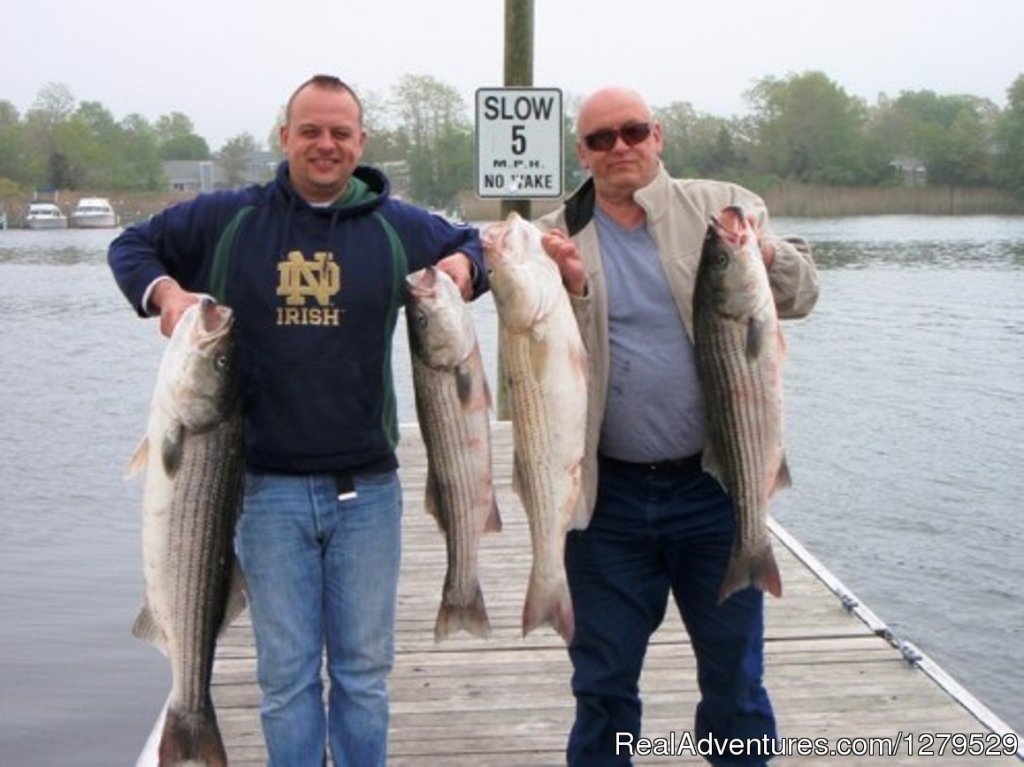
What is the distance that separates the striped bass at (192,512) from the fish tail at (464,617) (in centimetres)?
61

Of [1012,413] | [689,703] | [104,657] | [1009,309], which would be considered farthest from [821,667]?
[1009,309]

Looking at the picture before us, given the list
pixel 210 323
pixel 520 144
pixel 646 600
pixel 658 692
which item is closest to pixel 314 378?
pixel 210 323

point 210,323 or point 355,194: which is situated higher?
point 355,194

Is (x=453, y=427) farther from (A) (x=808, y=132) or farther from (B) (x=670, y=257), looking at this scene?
(A) (x=808, y=132)

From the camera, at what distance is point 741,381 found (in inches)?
160

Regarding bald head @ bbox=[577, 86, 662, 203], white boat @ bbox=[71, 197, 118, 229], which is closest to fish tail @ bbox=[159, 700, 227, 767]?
bald head @ bbox=[577, 86, 662, 203]

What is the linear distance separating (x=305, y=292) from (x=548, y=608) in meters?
1.16

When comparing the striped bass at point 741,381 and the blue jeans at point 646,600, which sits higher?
the striped bass at point 741,381

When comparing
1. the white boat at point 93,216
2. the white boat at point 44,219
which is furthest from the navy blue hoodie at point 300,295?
the white boat at point 44,219

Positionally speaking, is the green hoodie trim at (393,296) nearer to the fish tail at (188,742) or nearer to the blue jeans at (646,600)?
the blue jeans at (646,600)

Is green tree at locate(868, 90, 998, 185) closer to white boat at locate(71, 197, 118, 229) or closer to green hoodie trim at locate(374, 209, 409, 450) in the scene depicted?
white boat at locate(71, 197, 118, 229)

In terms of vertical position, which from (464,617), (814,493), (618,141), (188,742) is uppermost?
(618,141)

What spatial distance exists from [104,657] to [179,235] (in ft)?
17.7

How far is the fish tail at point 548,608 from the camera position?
4.08 meters
